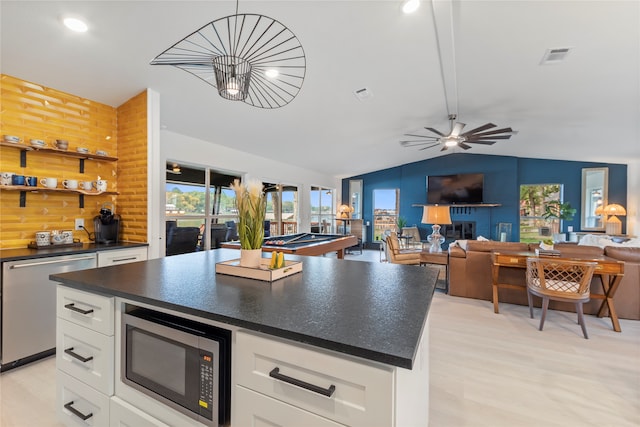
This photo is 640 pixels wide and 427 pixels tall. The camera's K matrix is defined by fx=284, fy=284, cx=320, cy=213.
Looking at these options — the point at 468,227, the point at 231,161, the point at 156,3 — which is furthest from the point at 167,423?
the point at 468,227

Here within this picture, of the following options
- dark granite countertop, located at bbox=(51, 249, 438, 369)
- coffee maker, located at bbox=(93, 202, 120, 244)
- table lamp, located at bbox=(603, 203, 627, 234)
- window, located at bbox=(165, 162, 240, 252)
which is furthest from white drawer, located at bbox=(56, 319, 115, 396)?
table lamp, located at bbox=(603, 203, 627, 234)

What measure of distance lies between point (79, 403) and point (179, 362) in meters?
0.85

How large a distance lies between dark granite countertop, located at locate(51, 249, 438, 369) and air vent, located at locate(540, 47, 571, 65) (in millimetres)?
2797

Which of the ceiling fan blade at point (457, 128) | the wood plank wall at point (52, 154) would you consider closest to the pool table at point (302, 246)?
the wood plank wall at point (52, 154)

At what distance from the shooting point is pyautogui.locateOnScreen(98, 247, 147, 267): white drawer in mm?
2729

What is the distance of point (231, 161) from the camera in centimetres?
526

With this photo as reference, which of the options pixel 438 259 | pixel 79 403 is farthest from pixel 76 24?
pixel 438 259

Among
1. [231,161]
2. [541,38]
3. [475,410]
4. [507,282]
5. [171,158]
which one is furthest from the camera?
[231,161]

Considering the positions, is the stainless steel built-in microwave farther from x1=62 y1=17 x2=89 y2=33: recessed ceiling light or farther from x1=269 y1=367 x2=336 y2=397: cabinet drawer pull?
x1=62 y1=17 x2=89 y2=33: recessed ceiling light

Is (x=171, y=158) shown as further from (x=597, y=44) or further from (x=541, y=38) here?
(x=597, y=44)

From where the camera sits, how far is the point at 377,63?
310cm

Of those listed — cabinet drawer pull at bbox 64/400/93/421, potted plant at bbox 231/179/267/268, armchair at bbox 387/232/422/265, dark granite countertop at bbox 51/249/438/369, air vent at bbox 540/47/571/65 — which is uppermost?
air vent at bbox 540/47/571/65

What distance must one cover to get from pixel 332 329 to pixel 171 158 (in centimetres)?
429

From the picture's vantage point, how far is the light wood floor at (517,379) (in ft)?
5.86
